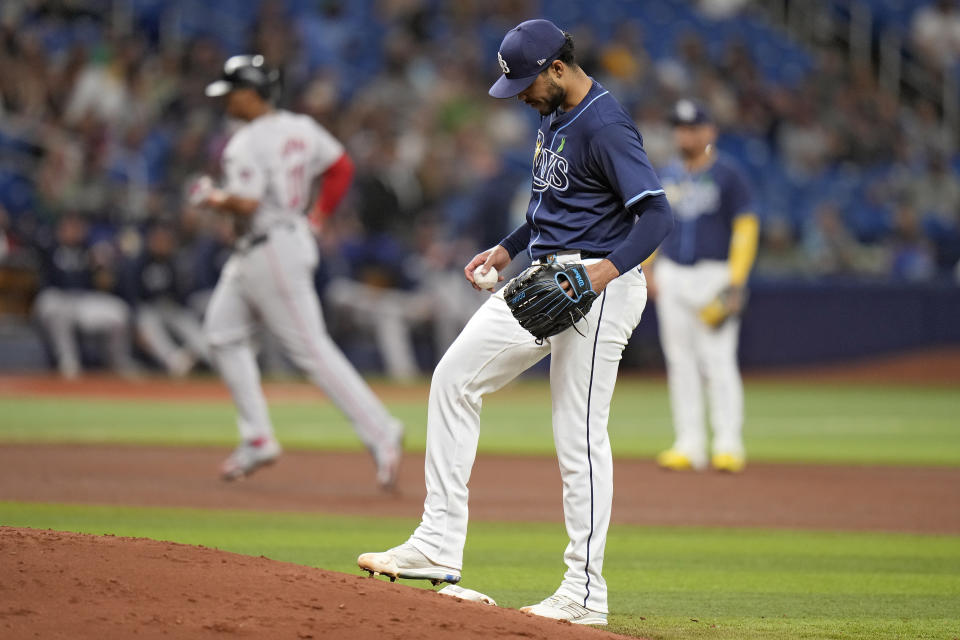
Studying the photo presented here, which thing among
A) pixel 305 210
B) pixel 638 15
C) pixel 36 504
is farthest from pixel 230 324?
pixel 638 15

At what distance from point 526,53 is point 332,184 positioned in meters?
4.17

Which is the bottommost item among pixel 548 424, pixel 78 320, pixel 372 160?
pixel 548 424

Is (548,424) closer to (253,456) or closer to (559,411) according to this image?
(253,456)

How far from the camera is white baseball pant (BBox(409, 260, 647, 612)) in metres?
5.00

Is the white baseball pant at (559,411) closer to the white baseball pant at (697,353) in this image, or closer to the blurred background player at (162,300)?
the white baseball pant at (697,353)

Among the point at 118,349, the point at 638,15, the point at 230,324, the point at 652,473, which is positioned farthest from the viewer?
the point at 638,15

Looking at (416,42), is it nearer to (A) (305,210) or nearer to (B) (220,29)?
(B) (220,29)

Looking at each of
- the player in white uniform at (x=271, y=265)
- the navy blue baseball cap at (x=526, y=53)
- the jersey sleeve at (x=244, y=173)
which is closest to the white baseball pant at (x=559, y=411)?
the navy blue baseball cap at (x=526, y=53)

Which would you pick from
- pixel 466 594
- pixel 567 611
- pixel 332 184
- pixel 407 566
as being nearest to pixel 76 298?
pixel 332 184

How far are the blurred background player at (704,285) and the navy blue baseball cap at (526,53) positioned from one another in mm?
4993

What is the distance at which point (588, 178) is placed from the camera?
5.02 metres

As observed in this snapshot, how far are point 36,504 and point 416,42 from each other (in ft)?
50.1

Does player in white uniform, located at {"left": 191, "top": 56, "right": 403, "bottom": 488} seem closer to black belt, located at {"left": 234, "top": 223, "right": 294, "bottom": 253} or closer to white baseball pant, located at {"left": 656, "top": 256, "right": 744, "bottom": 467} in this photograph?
black belt, located at {"left": 234, "top": 223, "right": 294, "bottom": 253}

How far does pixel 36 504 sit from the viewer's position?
24.8 feet
